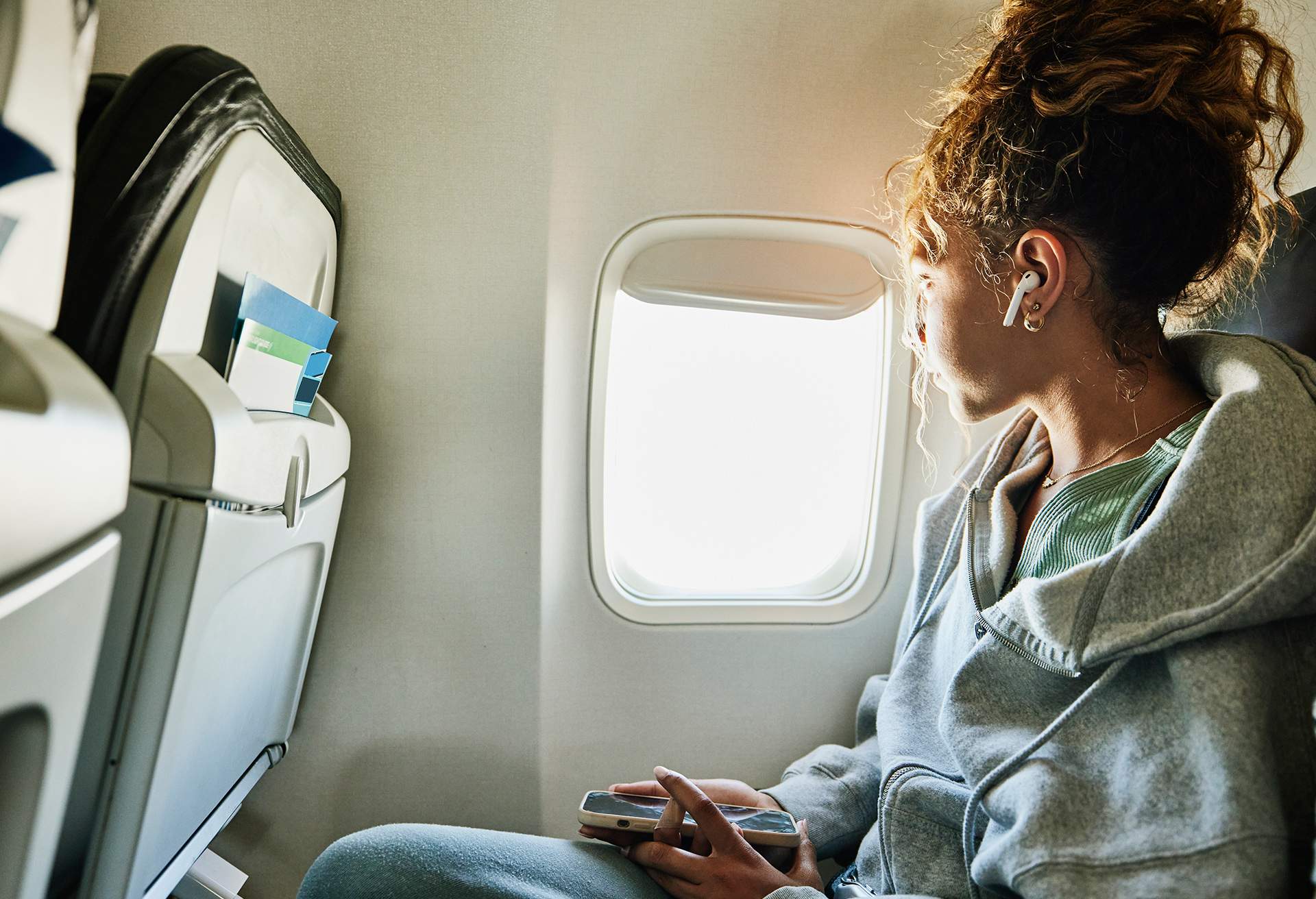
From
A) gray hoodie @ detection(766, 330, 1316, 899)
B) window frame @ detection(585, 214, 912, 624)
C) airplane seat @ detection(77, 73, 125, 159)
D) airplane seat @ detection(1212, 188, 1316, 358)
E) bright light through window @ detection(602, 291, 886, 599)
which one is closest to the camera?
gray hoodie @ detection(766, 330, 1316, 899)

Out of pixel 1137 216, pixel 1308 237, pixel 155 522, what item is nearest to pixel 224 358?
pixel 155 522

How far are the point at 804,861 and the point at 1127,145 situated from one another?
3.48 ft

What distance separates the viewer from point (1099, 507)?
41.7 inches

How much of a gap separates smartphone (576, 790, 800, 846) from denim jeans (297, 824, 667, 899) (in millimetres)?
52

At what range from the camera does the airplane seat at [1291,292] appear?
1.12 meters

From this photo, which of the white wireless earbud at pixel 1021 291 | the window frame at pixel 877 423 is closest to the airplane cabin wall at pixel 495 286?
the window frame at pixel 877 423

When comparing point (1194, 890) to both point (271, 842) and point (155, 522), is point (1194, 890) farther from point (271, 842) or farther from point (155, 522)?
point (271, 842)

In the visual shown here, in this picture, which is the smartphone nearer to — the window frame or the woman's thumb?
the woman's thumb

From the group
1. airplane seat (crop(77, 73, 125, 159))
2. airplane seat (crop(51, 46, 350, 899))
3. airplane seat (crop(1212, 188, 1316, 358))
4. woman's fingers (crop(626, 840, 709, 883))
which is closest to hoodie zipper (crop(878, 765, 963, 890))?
woman's fingers (crop(626, 840, 709, 883))

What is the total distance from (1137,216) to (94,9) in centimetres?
110

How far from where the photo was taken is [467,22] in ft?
4.77

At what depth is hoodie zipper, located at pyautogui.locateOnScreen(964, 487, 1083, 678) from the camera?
94 cm

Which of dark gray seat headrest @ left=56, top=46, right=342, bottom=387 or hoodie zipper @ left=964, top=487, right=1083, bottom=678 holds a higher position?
dark gray seat headrest @ left=56, top=46, right=342, bottom=387

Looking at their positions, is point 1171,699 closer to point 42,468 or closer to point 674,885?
point 674,885
